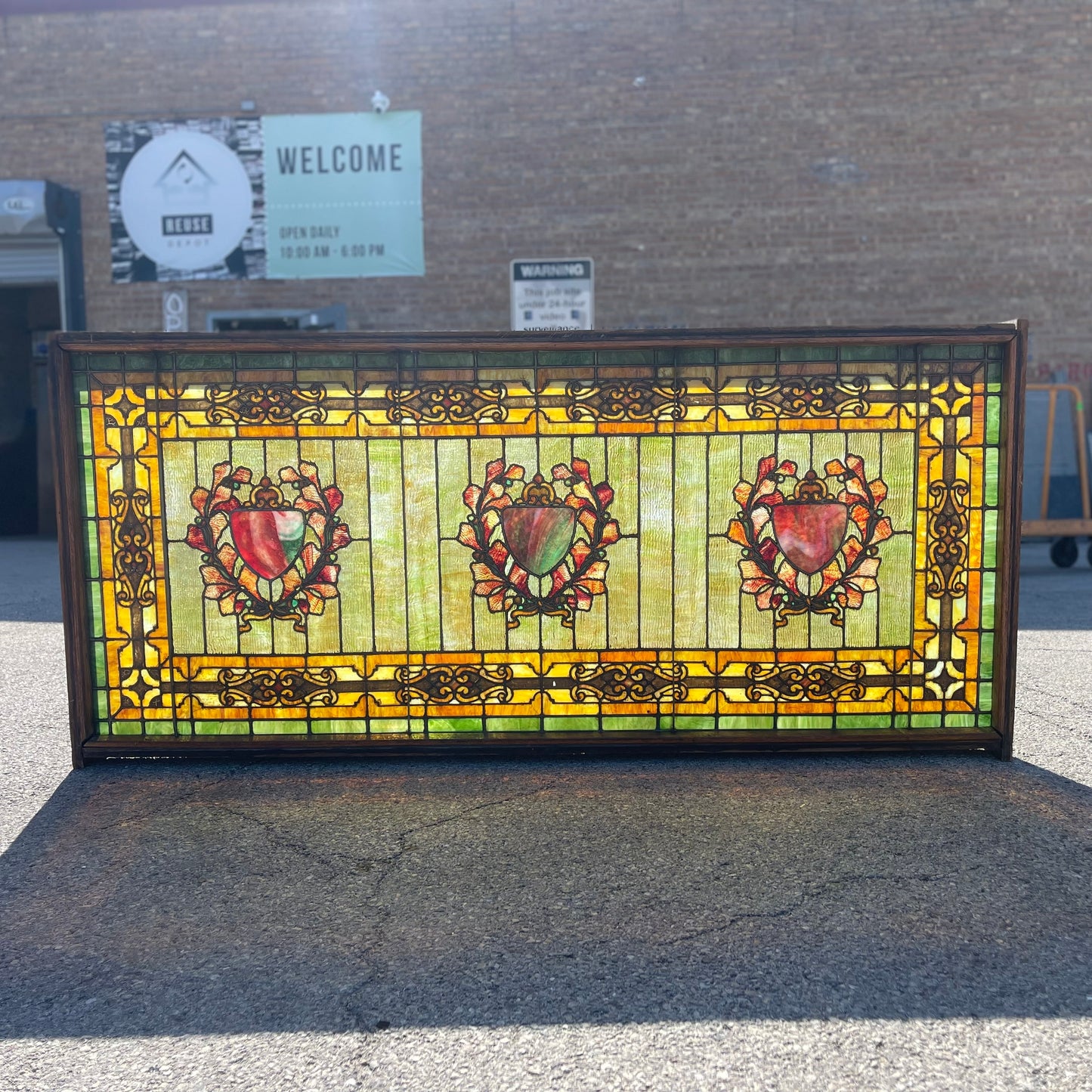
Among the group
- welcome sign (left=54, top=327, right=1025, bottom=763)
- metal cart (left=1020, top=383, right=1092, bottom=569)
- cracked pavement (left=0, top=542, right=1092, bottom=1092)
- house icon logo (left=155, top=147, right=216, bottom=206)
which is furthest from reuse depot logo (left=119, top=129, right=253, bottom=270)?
cracked pavement (left=0, top=542, right=1092, bottom=1092)

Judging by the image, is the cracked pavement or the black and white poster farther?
the black and white poster

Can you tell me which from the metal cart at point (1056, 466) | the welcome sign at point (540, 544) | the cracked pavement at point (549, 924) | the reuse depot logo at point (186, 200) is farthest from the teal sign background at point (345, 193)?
the cracked pavement at point (549, 924)

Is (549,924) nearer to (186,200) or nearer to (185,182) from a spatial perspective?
(186,200)

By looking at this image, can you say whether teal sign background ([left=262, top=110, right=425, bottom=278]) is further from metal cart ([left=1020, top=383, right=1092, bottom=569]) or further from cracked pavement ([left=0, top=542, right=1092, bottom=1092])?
cracked pavement ([left=0, top=542, right=1092, bottom=1092])

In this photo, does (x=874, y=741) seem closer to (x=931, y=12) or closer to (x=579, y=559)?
(x=579, y=559)

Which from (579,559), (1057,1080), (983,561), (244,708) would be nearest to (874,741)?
(983,561)

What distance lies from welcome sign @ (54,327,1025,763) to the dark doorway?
12.9 meters

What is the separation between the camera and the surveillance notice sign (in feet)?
40.8

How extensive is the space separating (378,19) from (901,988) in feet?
42.4

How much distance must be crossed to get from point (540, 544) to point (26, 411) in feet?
46.8

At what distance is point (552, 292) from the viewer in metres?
12.5

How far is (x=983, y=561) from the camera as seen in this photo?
355 cm

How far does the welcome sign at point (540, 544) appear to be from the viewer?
138 inches

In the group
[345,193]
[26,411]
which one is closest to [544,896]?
[345,193]
